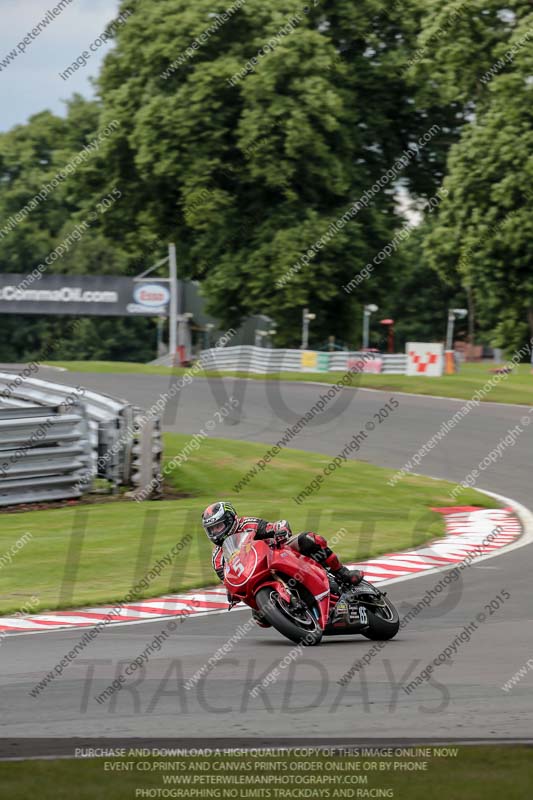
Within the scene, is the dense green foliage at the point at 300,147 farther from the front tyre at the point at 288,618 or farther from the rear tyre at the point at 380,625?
the front tyre at the point at 288,618

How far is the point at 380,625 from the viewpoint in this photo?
366 inches

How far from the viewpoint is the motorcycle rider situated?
917 centimetres

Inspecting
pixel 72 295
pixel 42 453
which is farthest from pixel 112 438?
pixel 72 295

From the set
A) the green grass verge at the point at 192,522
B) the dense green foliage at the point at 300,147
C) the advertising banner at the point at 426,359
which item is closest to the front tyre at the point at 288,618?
the green grass verge at the point at 192,522

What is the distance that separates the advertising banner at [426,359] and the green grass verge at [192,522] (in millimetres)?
15560

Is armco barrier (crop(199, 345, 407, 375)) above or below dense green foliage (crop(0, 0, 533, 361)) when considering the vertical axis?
below

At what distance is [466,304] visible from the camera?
257 feet

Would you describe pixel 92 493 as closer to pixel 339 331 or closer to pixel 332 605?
pixel 332 605

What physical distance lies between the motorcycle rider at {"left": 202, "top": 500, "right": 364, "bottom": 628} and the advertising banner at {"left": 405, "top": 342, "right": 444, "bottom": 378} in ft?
95.5

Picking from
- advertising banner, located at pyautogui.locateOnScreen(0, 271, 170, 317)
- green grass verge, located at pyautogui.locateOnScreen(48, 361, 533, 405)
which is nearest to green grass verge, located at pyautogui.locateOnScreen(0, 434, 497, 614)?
green grass verge, located at pyautogui.locateOnScreen(48, 361, 533, 405)
